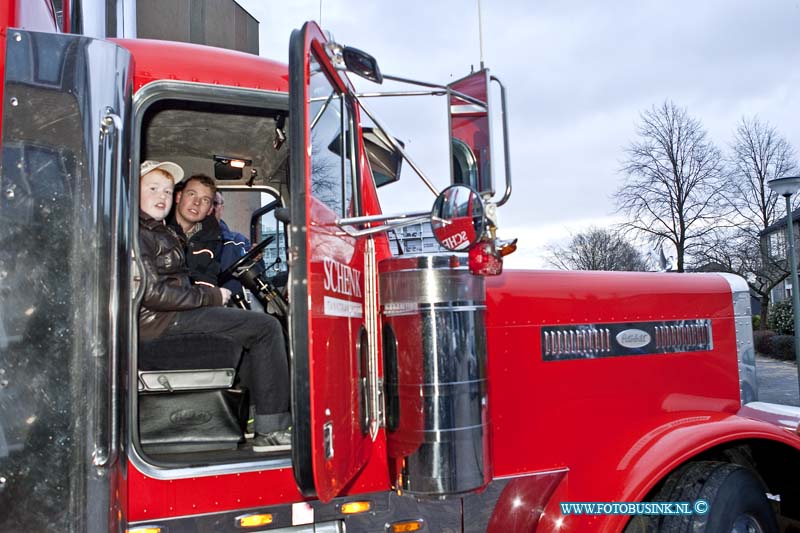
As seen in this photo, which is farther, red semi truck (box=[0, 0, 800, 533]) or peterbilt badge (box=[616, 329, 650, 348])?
peterbilt badge (box=[616, 329, 650, 348])

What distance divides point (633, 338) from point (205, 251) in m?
2.05

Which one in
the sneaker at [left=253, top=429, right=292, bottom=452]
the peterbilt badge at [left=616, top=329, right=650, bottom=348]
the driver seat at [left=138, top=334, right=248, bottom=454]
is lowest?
the sneaker at [left=253, top=429, right=292, bottom=452]

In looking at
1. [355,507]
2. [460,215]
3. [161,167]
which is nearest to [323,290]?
[460,215]

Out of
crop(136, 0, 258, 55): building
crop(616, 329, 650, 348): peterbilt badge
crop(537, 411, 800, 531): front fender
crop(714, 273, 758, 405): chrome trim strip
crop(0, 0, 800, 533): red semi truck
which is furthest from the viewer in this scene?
crop(136, 0, 258, 55): building

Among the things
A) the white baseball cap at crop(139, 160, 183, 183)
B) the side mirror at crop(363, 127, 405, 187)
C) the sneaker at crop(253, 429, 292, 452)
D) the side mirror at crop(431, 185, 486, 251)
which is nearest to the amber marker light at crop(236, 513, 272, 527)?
the sneaker at crop(253, 429, 292, 452)

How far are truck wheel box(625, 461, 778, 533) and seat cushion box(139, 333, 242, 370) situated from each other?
178 cm

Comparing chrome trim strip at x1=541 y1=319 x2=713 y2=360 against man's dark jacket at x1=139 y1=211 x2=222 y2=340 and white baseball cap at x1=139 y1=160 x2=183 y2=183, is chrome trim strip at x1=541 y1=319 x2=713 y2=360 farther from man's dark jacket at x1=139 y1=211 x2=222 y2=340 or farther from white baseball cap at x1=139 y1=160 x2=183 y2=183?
white baseball cap at x1=139 y1=160 x2=183 y2=183

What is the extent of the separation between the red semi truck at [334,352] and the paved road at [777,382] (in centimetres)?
866

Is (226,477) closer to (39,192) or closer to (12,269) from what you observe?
(12,269)

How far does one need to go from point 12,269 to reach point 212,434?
0.99 metres

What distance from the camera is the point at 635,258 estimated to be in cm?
2375

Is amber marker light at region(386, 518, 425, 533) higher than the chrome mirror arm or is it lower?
lower

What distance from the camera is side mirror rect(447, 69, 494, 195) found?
7.20 ft

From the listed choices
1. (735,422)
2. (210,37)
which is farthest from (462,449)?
(210,37)
